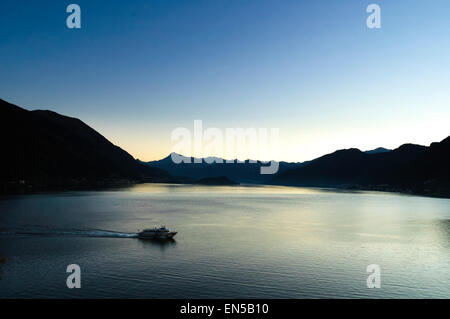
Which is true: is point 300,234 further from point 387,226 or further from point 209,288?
point 209,288

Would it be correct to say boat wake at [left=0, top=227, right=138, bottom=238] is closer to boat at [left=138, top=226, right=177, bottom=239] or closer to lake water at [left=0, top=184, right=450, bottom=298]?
lake water at [left=0, top=184, right=450, bottom=298]

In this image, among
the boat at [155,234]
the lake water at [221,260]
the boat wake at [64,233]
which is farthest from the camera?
the boat wake at [64,233]

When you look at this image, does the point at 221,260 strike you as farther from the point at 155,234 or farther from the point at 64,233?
the point at 64,233

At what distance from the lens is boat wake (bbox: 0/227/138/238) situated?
89.6 m

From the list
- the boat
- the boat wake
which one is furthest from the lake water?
the boat

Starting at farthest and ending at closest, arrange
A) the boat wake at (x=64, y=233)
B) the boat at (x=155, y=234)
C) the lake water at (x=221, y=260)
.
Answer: the boat wake at (x=64, y=233)
the boat at (x=155, y=234)
the lake water at (x=221, y=260)

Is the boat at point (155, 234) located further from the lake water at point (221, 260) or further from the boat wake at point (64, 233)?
the lake water at point (221, 260)

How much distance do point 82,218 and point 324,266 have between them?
93502 millimetres

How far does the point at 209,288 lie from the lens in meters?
47.4

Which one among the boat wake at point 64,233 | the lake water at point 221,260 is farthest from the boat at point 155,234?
the lake water at point 221,260

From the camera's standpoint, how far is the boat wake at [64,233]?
8956 cm
